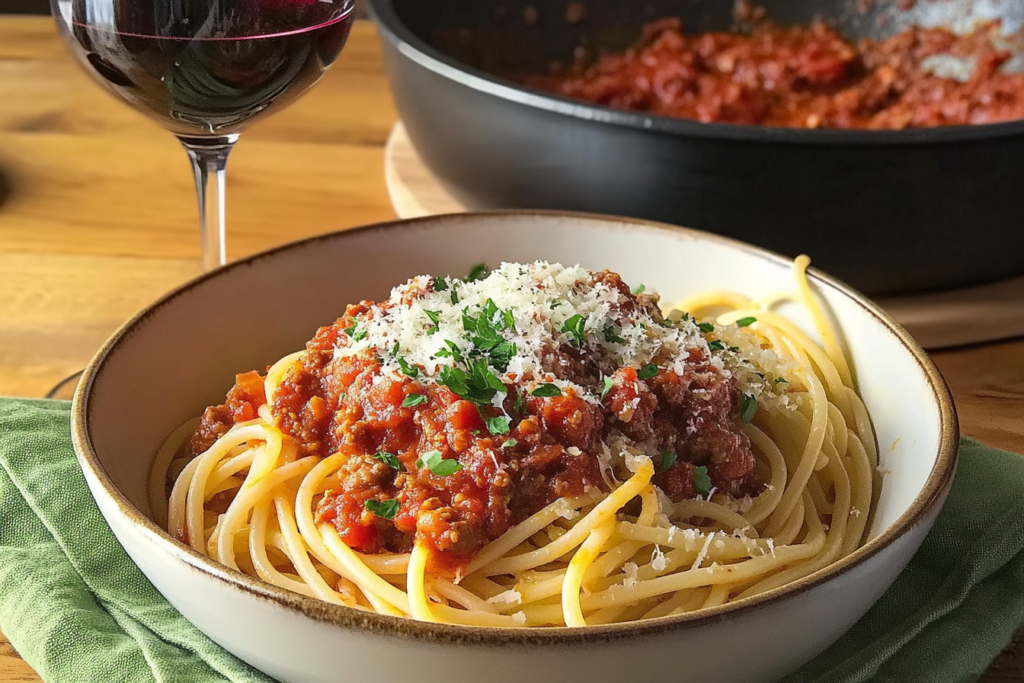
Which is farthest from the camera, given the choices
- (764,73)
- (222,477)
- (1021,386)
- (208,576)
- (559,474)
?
(764,73)

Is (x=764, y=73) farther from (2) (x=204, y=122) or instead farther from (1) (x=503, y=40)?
(2) (x=204, y=122)

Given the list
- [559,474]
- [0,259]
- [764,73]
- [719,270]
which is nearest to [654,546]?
[559,474]

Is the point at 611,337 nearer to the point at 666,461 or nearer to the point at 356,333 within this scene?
the point at 666,461

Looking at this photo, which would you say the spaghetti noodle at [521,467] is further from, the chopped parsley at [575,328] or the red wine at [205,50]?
the red wine at [205,50]

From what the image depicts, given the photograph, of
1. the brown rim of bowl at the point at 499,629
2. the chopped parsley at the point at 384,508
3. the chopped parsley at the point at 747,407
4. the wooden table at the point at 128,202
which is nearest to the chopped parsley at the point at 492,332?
the chopped parsley at the point at 384,508

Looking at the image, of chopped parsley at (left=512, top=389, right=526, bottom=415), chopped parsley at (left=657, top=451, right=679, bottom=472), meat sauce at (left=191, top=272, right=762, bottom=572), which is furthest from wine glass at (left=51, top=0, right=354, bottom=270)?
chopped parsley at (left=657, top=451, right=679, bottom=472)

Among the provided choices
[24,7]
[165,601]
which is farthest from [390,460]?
[24,7]
